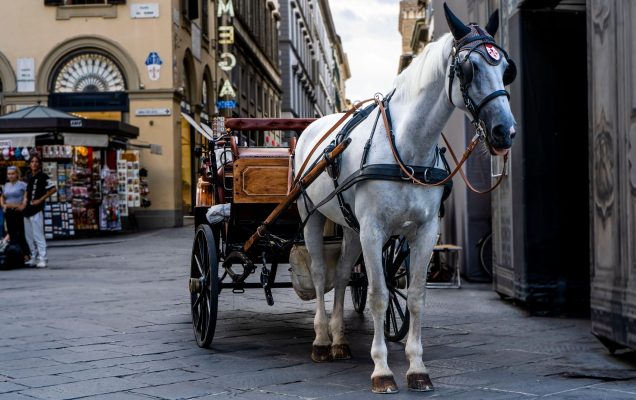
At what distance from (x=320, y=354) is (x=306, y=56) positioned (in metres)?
62.6

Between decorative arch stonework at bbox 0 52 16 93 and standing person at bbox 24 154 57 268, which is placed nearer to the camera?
standing person at bbox 24 154 57 268

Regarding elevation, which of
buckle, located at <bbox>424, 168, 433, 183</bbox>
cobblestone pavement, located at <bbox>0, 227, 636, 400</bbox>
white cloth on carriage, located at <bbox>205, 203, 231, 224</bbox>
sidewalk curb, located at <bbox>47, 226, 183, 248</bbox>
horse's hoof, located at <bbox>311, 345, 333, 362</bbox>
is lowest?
cobblestone pavement, located at <bbox>0, 227, 636, 400</bbox>

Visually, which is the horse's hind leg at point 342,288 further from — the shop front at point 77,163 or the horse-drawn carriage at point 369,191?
the shop front at point 77,163

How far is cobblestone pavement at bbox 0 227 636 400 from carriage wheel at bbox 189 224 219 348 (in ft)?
0.48

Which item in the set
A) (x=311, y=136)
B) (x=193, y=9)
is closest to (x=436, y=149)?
(x=311, y=136)

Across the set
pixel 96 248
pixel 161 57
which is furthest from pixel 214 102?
pixel 96 248

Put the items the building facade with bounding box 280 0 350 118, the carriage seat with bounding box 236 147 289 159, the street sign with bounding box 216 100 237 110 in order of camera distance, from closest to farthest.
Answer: the carriage seat with bounding box 236 147 289 159 < the street sign with bounding box 216 100 237 110 < the building facade with bounding box 280 0 350 118

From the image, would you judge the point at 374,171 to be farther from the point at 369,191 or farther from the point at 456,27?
the point at 456,27

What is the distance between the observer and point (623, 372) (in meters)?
5.20

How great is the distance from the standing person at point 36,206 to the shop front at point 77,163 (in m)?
6.63

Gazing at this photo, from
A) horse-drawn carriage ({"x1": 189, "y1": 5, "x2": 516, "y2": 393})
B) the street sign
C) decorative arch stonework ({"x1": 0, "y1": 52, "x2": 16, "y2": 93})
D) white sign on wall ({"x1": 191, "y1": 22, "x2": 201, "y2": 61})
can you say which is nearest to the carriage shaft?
horse-drawn carriage ({"x1": 189, "y1": 5, "x2": 516, "y2": 393})

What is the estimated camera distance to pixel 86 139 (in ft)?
73.1

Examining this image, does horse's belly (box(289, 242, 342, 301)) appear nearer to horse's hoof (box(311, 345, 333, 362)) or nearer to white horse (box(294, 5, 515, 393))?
horse's hoof (box(311, 345, 333, 362))

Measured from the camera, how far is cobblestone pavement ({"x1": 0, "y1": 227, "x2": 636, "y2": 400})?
4836 mm
